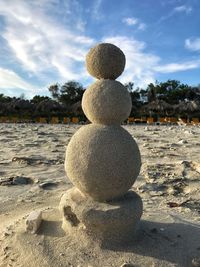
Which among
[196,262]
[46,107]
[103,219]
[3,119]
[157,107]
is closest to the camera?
[196,262]

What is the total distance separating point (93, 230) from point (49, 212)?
49.8 inches

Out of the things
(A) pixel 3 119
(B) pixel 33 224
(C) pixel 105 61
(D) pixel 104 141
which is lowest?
(A) pixel 3 119

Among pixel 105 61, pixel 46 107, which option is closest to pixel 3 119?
pixel 46 107

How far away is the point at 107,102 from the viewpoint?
13.9 feet

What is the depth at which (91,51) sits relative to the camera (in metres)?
4.43

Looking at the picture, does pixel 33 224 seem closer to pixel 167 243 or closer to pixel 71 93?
pixel 167 243

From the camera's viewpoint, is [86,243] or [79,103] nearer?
[86,243]

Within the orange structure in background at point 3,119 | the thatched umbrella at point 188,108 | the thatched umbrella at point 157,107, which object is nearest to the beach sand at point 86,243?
the orange structure in background at point 3,119

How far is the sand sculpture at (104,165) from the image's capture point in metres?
4.07

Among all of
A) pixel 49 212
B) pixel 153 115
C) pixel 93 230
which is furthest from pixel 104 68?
pixel 153 115

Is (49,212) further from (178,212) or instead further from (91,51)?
(91,51)

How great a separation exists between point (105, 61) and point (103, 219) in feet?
5.95

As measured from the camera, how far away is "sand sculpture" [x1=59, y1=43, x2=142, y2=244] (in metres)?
4.07

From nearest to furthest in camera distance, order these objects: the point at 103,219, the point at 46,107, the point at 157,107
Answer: the point at 103,219 < the point at 46,107 < the point at 157,107
